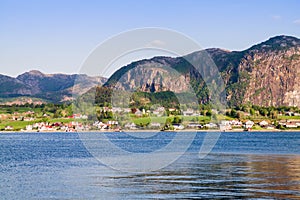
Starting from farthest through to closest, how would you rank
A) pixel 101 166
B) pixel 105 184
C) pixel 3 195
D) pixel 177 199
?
pixel 101 166, pixel 105 184, pixel 3 195, pixel 177 199

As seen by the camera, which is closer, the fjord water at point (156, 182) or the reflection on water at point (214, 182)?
the reflection on water at point (214, 182)

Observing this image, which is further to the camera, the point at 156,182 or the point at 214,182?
the point at 156,182

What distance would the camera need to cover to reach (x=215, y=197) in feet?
137

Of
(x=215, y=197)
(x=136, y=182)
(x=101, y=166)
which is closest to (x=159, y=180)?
(x=136, y=182)

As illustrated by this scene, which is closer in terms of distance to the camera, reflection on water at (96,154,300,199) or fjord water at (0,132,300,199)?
reflection on water at (96,154,300,199)

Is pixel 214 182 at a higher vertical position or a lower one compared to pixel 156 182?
higher

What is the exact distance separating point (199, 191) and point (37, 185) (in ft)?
48.7

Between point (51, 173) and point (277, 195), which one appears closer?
point (277, 195)

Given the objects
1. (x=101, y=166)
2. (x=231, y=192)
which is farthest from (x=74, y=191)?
(x=101, y=166)

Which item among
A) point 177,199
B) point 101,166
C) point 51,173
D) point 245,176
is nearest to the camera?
point 177,199

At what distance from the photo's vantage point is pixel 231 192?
44.3 meters

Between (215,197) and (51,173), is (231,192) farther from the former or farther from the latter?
(51,173)

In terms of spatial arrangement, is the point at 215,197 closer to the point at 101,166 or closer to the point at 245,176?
the point at 245,176

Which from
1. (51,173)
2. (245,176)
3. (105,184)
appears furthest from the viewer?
(51,173)
